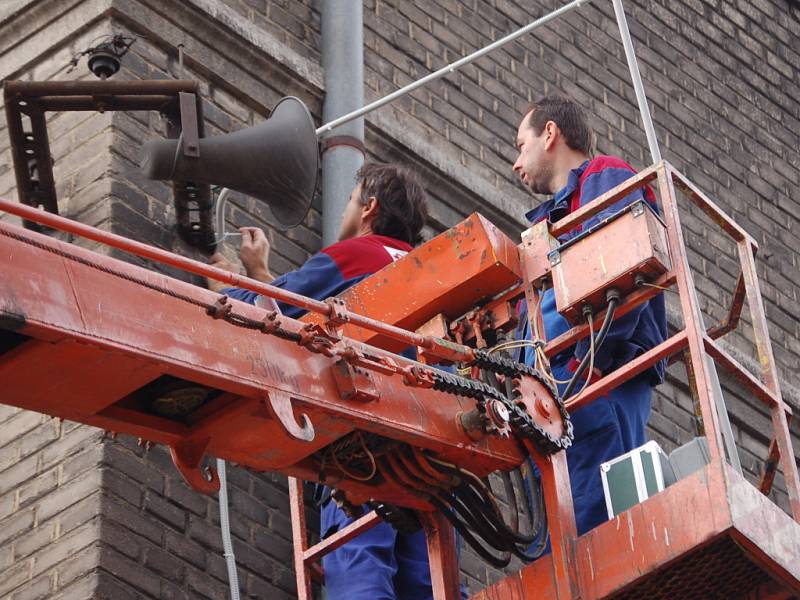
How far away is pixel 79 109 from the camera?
26.4 feet

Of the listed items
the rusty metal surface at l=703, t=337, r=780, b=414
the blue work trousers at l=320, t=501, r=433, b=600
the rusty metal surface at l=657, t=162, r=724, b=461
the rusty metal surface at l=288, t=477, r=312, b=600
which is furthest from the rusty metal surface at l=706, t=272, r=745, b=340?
the rusty metal surface at l=288, t=477, r=312, b=600

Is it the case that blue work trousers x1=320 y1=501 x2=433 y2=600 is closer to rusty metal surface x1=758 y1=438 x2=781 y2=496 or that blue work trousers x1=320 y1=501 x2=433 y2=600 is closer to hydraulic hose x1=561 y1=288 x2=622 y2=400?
hydraulic hose x1=561 y1=288 x2=622 y2=400

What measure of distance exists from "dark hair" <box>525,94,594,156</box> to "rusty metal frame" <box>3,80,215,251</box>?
4.20 feet

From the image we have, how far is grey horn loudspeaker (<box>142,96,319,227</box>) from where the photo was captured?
7.66m

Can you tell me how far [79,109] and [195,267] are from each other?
8.99 feet

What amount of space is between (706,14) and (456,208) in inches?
136

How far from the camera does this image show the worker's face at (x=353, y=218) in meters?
7.69

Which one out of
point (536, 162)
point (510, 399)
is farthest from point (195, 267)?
point (536, 162)

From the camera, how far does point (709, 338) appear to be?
642 cm

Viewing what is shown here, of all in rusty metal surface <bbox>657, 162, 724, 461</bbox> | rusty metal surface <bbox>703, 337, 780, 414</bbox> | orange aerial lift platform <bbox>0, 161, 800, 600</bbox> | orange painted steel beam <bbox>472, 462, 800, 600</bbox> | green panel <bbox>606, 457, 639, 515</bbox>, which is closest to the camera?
orange aerial lift platform <bbox>0, 161, 800, 600</bbox>

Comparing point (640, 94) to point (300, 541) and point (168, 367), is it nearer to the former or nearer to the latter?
point (300, 541)

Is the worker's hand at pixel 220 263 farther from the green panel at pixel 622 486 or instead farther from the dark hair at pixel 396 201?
the green panel at pixel 622 486

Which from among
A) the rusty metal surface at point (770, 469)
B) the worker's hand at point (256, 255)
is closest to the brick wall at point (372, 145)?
the worker's hand at point (256, 255)

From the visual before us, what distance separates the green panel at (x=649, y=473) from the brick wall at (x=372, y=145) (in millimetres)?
1960
